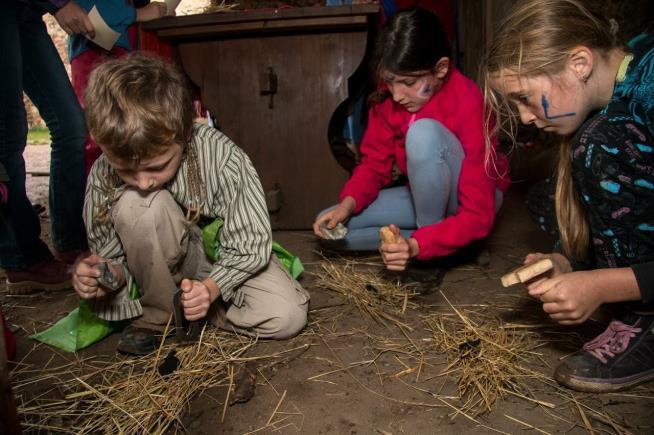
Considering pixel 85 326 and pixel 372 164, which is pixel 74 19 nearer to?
pixel 85 326

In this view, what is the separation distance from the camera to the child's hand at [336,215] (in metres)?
2.34

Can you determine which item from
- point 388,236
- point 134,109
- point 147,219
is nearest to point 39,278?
point 147,219

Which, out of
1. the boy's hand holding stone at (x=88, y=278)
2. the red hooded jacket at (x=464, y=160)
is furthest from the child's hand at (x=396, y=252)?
the boy's hand holding stone at (x=88, y=278)

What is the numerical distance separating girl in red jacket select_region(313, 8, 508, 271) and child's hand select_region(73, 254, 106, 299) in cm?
92

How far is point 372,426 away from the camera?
146cm

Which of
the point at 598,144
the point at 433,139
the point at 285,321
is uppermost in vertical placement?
the point at 598,144

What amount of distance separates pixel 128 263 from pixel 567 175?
58.2 inches

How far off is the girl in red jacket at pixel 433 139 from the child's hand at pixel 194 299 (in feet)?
2.17

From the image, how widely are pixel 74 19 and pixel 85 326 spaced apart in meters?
1.32

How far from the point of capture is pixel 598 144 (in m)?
1.52

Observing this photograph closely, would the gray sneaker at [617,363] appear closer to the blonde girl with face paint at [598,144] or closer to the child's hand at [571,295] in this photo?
the blonde girl with face paint at [598,144]

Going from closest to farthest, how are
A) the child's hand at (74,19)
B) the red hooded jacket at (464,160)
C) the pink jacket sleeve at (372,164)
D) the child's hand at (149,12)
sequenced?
the red hooded jacket at (464,160) → the child's hand at (74,19) → the pink jacket sleeve at (372,164) → the child's hand at (149,12)

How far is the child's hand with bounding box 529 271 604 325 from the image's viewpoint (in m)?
1.43

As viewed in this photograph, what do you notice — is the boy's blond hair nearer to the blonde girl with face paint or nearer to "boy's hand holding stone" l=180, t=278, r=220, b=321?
"boy's hand holding stone" l=180, t=278, r=220, b=321
